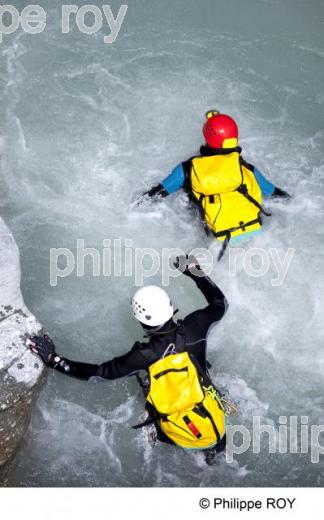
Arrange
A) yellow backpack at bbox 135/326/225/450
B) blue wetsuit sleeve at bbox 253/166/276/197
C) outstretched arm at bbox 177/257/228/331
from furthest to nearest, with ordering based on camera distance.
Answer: blue wetsuit sleeve at bbox 253/166/276/197 → outstretched arm at bbox 177/257/228/331 → yellow backpack at bbox 135/326/225/450

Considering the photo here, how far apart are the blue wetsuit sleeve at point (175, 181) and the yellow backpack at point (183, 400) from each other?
1660 millimetres

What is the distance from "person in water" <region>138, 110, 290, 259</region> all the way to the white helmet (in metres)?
1.31

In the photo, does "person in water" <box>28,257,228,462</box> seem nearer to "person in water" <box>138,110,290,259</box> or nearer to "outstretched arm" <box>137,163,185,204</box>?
"person in water" <box>138,110,290,259</box>

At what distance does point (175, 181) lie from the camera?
5.46 m

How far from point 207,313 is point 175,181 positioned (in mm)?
1447

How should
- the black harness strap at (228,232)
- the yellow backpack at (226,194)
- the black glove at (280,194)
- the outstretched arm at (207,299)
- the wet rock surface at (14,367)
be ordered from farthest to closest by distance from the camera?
the black glove at (280,194) → the black harness strap at (228,232) → the yellow backpack at (226,194) → the outstretched arm at (207,299) → the wet rock surface at (14,367)

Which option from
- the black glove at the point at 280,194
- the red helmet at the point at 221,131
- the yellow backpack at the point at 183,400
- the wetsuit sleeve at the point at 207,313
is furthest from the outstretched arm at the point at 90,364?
the black glove at the point at 280,194

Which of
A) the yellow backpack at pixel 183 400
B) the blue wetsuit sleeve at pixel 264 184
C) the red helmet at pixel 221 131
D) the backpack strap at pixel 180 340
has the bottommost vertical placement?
the yellow backpack at pixel 183 400

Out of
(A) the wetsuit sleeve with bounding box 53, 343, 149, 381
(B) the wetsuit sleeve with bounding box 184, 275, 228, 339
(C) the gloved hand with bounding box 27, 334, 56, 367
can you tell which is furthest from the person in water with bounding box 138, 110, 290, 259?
(C) the gloved hand with bounding box 27, 334, 56, 367

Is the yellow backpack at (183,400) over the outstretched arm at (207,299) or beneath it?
beneath

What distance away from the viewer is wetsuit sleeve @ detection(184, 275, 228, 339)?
437 cm

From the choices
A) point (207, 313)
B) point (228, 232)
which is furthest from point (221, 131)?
point (207, 313)

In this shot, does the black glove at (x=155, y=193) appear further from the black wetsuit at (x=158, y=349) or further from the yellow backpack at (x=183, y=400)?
the yellow backpack at (x=183, y=400)

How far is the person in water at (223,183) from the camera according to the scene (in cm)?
524
